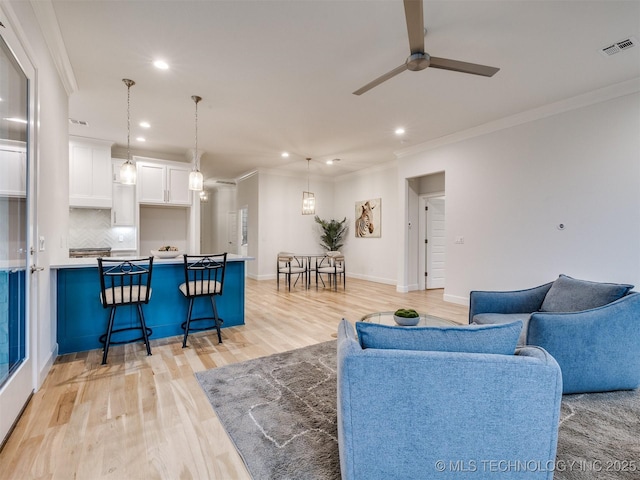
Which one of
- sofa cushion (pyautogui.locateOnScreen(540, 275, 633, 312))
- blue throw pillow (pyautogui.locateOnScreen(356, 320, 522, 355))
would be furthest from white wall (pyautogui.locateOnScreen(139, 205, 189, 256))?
sofa cushion (pyautogui.locateOnScreen(540, 275, 633, 312))

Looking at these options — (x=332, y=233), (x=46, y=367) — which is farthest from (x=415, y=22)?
(x=332, y=233)

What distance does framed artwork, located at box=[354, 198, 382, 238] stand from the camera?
7680 mm

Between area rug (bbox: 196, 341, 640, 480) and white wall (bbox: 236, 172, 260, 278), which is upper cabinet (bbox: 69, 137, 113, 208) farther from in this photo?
area rug (bbox: 196, 341, 640, 480)

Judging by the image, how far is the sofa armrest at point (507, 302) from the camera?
2.91 metres

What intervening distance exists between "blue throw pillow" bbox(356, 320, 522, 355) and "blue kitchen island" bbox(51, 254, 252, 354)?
278cm

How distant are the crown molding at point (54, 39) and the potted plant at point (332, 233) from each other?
6.08 m

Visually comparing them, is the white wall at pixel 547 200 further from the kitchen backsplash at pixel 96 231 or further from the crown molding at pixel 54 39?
the kitchen backsplash at pixel 96 231

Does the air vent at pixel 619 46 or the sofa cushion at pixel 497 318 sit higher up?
the air vent at pixel 619 46

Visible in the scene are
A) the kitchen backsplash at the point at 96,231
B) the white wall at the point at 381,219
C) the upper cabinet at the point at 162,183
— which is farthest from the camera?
the white wall at the point at 381,219

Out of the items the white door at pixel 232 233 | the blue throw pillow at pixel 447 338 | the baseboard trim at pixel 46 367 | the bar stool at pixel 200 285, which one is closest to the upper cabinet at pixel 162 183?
the bar stool at pixel 200 285

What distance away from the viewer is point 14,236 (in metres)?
2.00

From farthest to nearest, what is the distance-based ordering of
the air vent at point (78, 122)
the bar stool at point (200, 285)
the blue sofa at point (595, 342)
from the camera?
the air vent at point (78, 122), the bar stool at point (200, 285), the blue sofa at point (595, 342)

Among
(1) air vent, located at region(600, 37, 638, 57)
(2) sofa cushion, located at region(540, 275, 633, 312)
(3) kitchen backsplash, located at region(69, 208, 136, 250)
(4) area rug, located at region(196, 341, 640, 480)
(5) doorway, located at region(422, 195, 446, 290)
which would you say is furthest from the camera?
(5) doorway, located at region(422, 195, 446, 290)

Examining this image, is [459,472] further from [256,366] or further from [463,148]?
[463,148]
